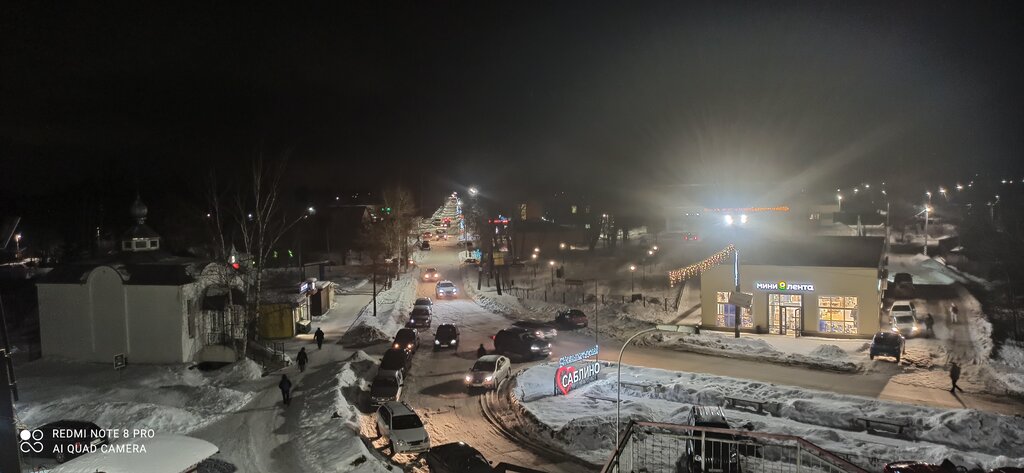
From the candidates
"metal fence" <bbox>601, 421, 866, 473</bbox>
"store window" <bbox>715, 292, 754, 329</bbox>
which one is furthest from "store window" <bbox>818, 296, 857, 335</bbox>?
"metal fence" <bbox>601, 421, 866, 473</bbox>

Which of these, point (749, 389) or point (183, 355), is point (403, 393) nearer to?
point (183, 355)

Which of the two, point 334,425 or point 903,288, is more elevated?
point 903,288

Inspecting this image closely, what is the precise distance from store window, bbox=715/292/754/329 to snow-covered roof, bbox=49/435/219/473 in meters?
26.4

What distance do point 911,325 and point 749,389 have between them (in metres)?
13.3

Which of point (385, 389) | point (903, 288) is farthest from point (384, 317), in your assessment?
point (903, 288)

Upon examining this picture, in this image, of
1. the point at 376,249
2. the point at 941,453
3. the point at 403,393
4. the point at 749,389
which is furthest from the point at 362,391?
the point at 376,249

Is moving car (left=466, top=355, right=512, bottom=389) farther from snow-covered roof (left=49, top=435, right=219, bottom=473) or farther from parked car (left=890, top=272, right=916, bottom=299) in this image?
parked car (left=890, top=272, right=916, bottom=299)

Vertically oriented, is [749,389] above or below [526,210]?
below

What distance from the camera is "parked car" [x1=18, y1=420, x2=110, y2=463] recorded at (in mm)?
14430

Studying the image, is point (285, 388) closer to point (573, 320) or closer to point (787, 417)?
point (787, 417)

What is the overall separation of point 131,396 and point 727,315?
88.9 ft

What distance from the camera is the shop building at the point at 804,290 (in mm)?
28250

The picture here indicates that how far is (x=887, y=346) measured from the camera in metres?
24.1

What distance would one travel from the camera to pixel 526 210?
2874 inches
